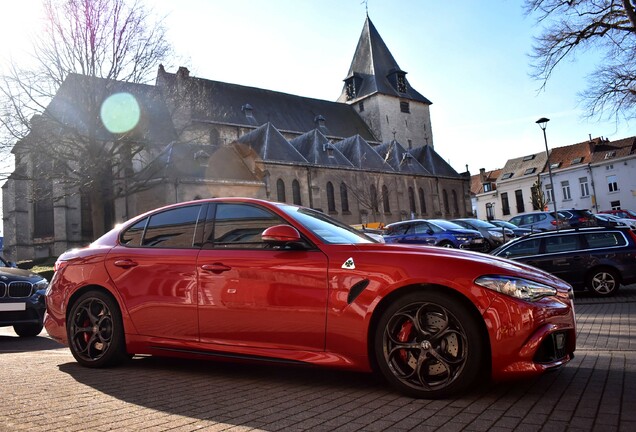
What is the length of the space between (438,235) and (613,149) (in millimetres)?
49774

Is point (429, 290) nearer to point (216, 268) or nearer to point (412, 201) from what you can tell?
point (216, 268)

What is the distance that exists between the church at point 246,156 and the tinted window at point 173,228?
2064cm

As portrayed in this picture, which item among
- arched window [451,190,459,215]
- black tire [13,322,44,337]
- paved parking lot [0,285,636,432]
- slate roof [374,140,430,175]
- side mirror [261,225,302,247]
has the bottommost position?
paved parking lot [0,285,636,432]

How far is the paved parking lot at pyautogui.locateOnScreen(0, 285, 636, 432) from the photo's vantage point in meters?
3.03

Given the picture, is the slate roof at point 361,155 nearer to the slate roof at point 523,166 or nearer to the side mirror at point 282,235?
the slate roof at point 523,166

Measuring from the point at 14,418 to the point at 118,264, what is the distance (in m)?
1.81

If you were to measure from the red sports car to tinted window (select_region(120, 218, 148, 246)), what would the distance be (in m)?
0.01

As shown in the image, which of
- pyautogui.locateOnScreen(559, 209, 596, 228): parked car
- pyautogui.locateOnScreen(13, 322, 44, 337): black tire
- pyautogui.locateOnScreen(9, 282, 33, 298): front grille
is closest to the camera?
pyautogui.locateOnScreen(9, 282, 33, 298): front grille

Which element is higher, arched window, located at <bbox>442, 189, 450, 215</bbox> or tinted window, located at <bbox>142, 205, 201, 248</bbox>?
arched window, located at <bbox>442, 189, 450, 215</bbox>

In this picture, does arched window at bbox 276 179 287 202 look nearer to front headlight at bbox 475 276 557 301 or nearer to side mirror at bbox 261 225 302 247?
side mirror at bbox 261 225 302 247

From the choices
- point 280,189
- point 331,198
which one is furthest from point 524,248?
point 331,198

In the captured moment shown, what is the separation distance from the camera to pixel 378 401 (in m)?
3.50

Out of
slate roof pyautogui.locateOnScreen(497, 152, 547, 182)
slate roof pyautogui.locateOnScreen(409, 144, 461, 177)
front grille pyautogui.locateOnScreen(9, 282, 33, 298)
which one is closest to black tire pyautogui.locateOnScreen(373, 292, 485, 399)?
front grille pyautogui.locateOnScreen(9, 282, 33, 298)

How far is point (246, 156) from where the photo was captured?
4012cm
